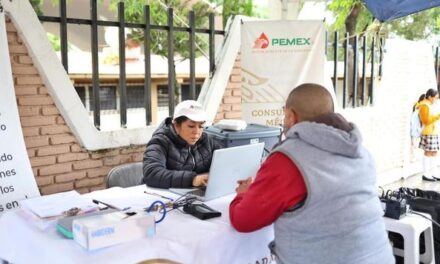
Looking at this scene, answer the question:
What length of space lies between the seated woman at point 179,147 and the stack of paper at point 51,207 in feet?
1.79

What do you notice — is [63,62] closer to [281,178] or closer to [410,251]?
[281,178]

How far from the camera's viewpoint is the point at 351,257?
180 cm

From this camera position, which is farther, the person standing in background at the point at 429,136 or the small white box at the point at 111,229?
the person standing in background at the point at 429,136

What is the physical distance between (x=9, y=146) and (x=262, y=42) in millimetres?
2649

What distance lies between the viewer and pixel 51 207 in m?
2.24

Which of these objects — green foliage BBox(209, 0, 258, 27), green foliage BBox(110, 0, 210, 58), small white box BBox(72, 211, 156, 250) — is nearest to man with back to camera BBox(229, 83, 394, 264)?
small white box BBox(72, 211, 156, 250)

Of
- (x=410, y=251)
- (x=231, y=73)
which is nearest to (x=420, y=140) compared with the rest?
(x=231, y=73)

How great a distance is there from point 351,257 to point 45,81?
2.69 m

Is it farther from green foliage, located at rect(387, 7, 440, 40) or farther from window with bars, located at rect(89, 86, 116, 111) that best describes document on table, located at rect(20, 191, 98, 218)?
green foliage, located at rect(387, 7, 440, 40)

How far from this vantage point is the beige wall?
346cm

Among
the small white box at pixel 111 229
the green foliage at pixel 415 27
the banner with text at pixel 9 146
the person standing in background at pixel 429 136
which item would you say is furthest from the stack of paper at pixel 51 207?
the green foliage at pixel 415 27

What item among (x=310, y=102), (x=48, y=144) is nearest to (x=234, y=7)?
(x=48, y=144)

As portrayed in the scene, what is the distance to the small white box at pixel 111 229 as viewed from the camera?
1777 mm

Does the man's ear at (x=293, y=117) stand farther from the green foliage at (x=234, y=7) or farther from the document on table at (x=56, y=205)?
the green foliage at (x=234, y=7)
